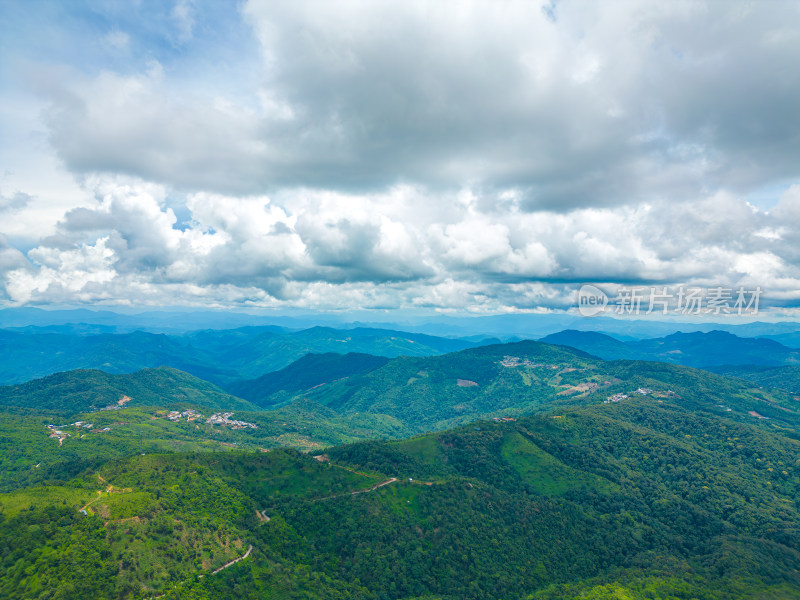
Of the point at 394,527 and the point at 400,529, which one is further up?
the point at 394,527

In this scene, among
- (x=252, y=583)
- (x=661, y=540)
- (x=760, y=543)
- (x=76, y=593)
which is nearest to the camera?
(x=76, y=593)

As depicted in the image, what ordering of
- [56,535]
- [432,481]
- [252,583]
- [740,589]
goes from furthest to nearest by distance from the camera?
[432,481]
[740,589]
[252,583]
[56,535]

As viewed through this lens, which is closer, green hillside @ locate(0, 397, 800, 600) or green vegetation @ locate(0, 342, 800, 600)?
green hillside @ locate(0, 397, 800, 600)

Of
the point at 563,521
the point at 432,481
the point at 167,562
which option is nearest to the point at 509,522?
the point at 563,521

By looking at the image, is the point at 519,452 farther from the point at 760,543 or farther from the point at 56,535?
the point at 56,535

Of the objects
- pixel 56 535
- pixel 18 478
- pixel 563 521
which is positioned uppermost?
pixel 56 535

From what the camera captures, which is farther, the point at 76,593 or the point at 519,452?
the point at 519,452

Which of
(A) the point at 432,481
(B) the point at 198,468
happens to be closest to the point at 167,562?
(B) the point at 198,468

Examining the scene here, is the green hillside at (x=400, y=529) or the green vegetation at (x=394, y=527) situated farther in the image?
the green vegetation at (x=394, y=527)

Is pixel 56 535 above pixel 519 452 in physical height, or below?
above
